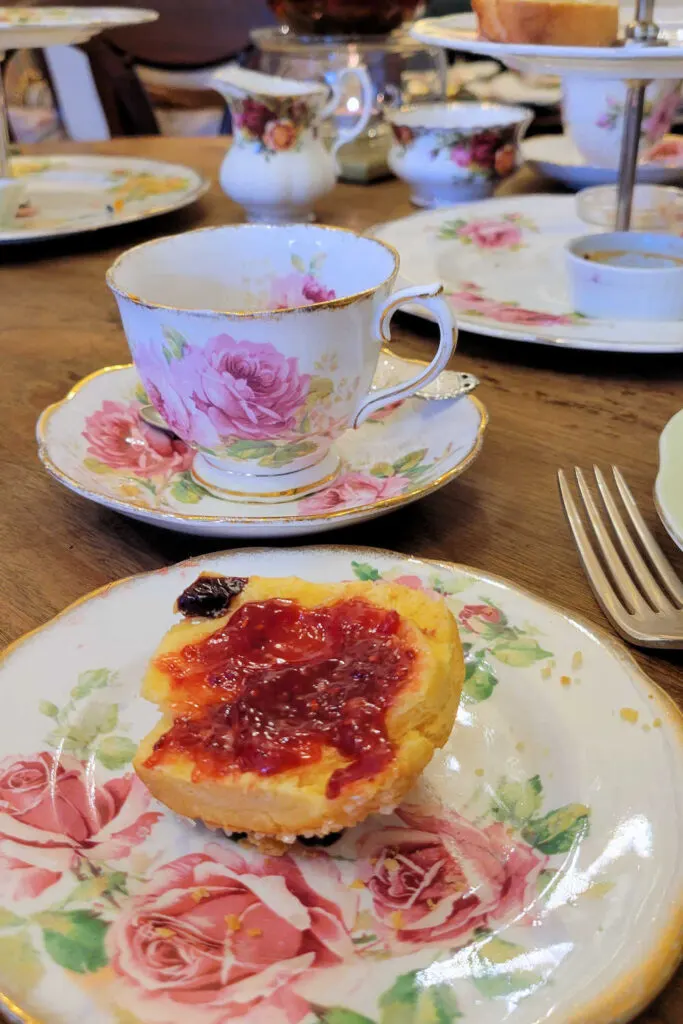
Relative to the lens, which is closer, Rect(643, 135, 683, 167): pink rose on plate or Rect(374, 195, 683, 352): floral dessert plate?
Rect(374, 195, 683, 352): floral dessert plate

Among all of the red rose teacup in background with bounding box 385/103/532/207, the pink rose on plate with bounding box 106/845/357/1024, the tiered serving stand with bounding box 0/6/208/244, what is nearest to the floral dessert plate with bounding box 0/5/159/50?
the tiered serving stand with bounding box 0/6/208/244

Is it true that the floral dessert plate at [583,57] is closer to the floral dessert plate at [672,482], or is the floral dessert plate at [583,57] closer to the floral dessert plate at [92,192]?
the floral dessert plate at [672,482]

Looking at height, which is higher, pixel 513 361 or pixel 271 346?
pixel 271 346

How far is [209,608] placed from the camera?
45 cm

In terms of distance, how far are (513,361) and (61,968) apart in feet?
2.23

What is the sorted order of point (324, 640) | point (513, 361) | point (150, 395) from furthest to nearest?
1. point (513, 361)
2. point (150, 395)
3. point (324, 640)

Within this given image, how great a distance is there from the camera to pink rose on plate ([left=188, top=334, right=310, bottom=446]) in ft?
1.91

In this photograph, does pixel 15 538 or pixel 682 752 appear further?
pixel 15 538

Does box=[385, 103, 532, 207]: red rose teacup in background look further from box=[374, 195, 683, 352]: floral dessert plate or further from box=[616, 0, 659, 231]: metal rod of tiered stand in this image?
box=[616, 0, 659, 231]: metal rod of tiered stand

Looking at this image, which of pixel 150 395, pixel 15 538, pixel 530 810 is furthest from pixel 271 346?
pixel 530 810

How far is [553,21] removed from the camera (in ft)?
2.75

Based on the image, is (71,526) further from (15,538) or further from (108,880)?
(108,880)

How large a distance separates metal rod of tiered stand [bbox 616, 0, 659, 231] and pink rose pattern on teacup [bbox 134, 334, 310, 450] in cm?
55

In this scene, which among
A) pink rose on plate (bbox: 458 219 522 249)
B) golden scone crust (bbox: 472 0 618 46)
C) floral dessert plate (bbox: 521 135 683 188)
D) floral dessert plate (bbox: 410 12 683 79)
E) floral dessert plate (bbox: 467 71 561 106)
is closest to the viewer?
floral dessert plate (bbox: 410 12 683 79)
